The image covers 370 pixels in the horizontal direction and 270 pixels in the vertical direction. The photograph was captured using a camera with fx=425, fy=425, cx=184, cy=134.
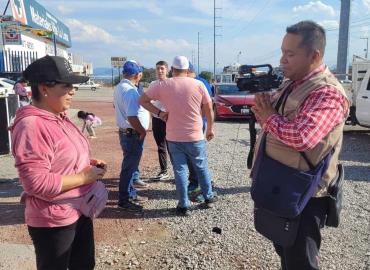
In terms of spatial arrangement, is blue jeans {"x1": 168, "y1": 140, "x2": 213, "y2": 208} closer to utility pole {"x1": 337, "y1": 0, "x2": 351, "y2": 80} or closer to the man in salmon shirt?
the man in salmon shirt

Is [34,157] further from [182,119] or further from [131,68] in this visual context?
[131,68]

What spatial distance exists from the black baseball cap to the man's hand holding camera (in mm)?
1028

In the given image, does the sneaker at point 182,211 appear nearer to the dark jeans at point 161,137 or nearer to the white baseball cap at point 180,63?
the white baseball cap at point 180,63

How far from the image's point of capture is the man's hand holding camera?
2270mm

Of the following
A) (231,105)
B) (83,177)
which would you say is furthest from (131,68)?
(231,105)

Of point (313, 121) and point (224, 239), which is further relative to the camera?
point (224, 239)

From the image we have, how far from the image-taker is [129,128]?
523cm

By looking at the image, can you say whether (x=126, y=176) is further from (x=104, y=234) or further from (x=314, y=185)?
(x=314, y=185)

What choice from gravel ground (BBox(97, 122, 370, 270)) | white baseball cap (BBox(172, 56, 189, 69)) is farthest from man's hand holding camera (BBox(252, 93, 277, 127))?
white baseball cap (BBox(172, 56, 189, 69))

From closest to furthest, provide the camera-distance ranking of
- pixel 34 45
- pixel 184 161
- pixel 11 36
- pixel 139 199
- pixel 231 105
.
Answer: pixel 184 161, pixel 139 199, pixel 231 105, pixel 11 36, pixel 34 45

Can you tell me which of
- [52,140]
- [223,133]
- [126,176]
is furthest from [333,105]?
[223,133]

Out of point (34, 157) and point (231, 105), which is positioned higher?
point (34, 157)

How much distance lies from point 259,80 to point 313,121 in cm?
76

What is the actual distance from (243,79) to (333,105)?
2.62 feet
